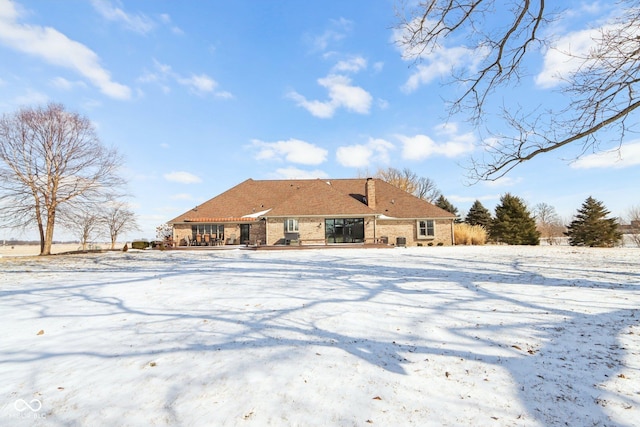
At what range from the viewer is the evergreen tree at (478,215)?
41300mm

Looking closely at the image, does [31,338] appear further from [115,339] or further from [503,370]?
[503,370]

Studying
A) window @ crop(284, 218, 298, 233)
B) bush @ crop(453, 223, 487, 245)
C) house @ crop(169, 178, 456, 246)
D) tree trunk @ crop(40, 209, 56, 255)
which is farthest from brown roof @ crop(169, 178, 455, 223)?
tree trunk @ crop(40, 209, 56, 255)

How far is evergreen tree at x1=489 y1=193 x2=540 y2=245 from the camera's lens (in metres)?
32.3

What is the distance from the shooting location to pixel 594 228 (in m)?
31.4

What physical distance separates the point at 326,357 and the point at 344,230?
2183cm

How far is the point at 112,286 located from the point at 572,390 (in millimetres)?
9430

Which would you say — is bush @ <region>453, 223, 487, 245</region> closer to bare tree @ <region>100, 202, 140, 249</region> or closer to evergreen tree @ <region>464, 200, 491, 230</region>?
evergreen tree @ <region>464, 200, 491, 230</region>

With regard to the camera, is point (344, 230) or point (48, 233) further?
point (344, 230)

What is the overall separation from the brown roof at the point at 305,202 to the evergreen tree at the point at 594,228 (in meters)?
17.8

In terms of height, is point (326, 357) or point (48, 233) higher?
point (48, 233)

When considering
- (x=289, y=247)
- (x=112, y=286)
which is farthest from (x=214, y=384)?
(x=289, y=247)

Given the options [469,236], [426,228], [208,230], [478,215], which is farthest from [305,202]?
[478,215]

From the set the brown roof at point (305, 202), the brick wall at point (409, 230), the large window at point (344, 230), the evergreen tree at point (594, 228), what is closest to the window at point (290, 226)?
the brown roof at point (305, 202)

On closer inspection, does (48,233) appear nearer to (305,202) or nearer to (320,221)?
(305,202)
